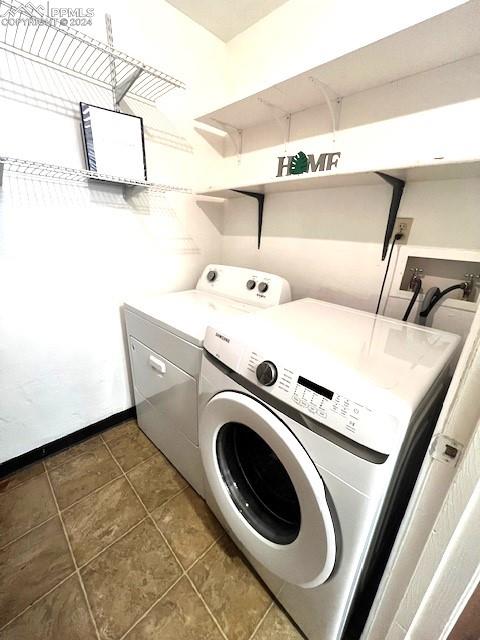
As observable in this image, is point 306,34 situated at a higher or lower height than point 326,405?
higher

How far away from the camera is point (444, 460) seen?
19.0 inches

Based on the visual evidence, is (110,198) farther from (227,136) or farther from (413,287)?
(413,287)

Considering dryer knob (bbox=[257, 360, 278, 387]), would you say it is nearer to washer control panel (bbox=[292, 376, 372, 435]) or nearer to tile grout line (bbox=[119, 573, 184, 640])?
washer control panel (bbox=[292, 376, 372, 435])

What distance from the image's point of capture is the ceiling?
50.2 inches

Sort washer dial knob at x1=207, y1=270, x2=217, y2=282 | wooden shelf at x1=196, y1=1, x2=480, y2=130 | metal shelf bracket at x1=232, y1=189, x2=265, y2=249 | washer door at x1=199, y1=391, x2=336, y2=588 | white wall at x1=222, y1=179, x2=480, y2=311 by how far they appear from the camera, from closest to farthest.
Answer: washer door at x1=199, y1=391, x2=336, y2=588 < wooden shelf at x1=196, y1=1, x2=480, y2=130 < white wall at x1=222, y1=179, x2=480, y2=311 < metal shelf bracket at x1=232, y1=189, x2=265, y2=249 < washer dial knob at x1=207, y1=270, x2=217, y2=282

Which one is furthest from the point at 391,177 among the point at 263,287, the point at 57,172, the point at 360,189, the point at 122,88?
the point at 57,172

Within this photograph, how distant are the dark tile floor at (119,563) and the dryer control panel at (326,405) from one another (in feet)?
2.90

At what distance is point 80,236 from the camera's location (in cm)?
129

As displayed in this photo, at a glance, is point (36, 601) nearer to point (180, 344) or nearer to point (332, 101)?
point (180, 344)

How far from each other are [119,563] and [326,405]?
1118 mm

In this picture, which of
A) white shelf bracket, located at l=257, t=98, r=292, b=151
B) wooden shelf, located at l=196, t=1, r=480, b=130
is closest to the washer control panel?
wooden shelf, located at l=196, t=1, r=480, b=130

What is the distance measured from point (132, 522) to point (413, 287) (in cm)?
164

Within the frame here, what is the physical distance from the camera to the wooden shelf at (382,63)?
76cm

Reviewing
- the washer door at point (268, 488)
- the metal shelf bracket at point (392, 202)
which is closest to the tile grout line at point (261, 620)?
the washer door at point (268, 488)
